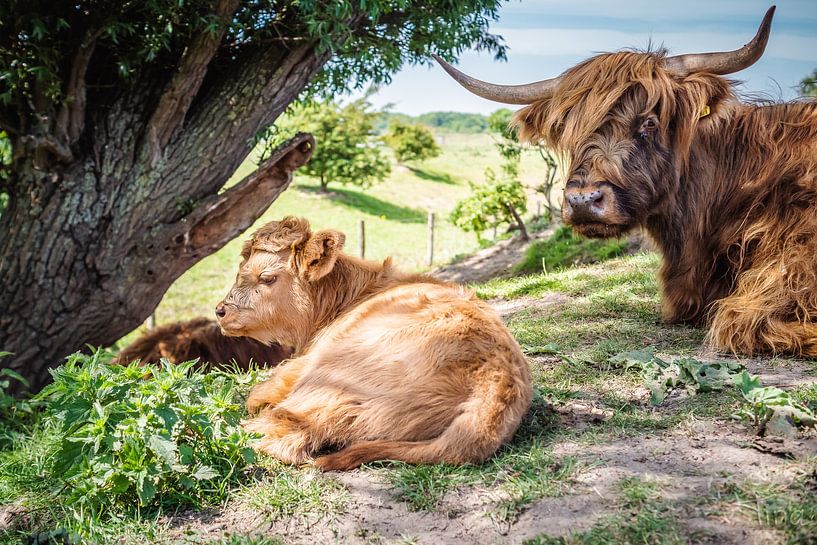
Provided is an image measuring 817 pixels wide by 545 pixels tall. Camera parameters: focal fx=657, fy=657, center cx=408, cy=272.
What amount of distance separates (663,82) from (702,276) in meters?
1.53

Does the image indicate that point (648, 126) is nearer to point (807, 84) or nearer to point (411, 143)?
point (807, 84)

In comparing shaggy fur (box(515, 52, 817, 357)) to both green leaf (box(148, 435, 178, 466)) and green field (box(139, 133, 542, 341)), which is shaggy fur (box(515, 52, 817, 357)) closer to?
green leaf (box(148, 435, 178, 466))

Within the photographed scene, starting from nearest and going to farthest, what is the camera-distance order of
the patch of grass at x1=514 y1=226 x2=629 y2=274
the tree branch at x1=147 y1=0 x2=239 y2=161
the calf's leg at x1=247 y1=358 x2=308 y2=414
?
the calf's leg at x1=247 y1=358 x2=308 y2=414, the tree branch at x1=147 y1=0 x2=239 y2=161, the patch of grass at x1=514 y1=226 x2=629 y2=274

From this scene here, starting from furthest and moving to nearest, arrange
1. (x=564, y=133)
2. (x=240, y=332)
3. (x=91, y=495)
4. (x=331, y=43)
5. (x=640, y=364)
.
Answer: (x=331, y=43) < (x=564, y=133) < (x=240, y=332) < (x=640, y=364) < (x=91, y=495)

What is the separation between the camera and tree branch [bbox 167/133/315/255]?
6.92 m

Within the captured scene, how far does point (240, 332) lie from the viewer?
14.9 ft

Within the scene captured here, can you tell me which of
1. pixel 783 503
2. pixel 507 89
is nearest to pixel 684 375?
pixel 783 503

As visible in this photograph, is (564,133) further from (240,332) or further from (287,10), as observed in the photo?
(287,10)

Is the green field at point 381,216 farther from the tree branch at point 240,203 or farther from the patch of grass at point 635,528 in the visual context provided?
the patch of grass at point 635,528

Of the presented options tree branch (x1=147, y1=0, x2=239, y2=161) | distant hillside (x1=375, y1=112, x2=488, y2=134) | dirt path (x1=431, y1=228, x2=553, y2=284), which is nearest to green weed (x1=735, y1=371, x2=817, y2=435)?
tree branch (x1=147, y1=0, x2=239, y2=161)

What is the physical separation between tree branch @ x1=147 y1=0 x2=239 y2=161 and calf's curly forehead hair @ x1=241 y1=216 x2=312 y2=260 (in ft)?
9.56

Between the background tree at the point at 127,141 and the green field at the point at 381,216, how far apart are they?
522 cm

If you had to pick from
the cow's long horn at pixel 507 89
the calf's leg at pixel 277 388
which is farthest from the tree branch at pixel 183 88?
the calf's leg at pixel 277 388

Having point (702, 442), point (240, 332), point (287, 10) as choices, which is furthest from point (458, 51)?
point (702, 442)
